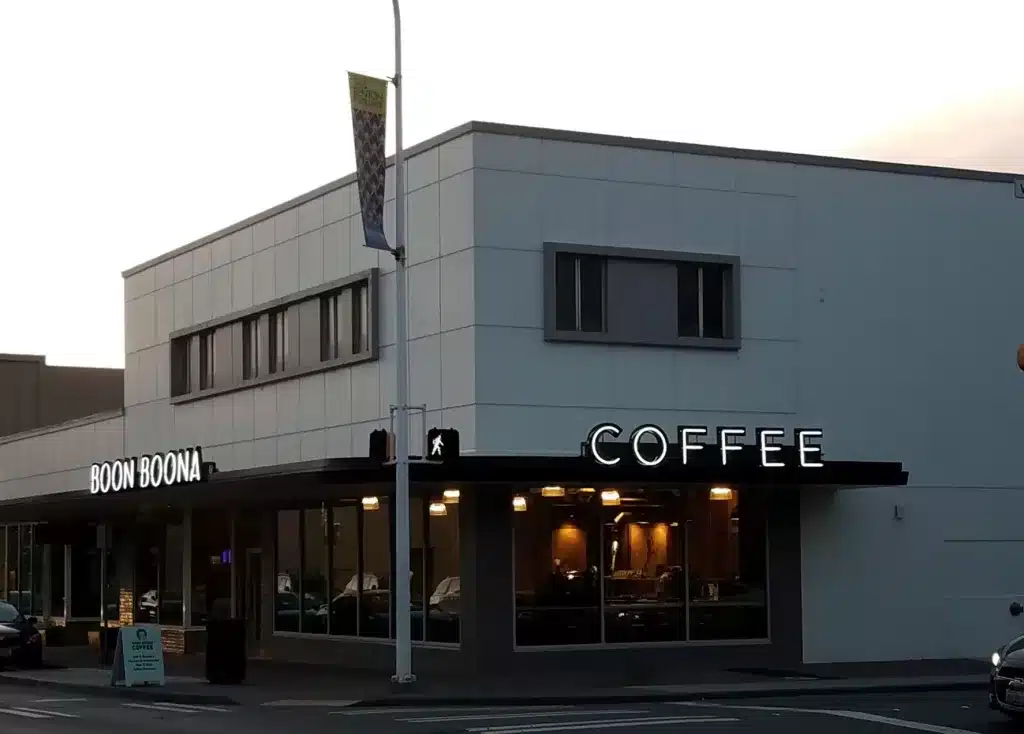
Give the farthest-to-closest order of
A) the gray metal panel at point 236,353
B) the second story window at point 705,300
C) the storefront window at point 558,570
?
the gray metal panel at point 236,353, the second story window at point 705,300, the storefront window at point 558,570

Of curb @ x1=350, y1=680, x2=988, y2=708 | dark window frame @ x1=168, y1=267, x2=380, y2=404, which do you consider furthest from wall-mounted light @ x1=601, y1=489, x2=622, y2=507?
curb @ x1=350, y1=680, x2=988, y2=708

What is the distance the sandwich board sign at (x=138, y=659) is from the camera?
28469 millimetres

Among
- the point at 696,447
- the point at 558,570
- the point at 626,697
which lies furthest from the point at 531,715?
the point at 696,447

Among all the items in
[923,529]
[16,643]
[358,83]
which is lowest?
[16,643]

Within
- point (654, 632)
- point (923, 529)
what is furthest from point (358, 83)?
point (923, 529)

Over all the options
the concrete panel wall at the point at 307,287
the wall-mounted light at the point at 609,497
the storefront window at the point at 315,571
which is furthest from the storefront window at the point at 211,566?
the wall-mounted light at the point at 609,497

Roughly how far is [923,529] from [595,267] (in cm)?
883

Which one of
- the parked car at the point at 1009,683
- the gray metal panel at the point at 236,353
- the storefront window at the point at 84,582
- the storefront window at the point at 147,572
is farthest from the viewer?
the storefront window at the point at 84,582

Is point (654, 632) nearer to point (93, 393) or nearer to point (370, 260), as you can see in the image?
point (370, 260)

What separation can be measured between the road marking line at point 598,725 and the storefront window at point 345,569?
43.5 ft

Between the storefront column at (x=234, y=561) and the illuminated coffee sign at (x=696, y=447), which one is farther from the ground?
the illuminated coffee sign at (x=696, y=447)

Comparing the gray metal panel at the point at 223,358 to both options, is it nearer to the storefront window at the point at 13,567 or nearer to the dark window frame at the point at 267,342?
the dark window frame at the point at 267,342

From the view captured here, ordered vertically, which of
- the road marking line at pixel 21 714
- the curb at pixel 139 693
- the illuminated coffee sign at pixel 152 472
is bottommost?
the curb at pixel 139 693

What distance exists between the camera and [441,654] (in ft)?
99.0
